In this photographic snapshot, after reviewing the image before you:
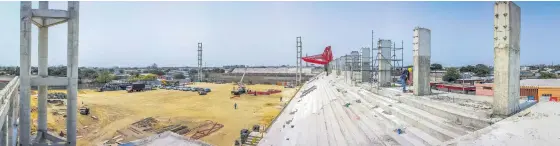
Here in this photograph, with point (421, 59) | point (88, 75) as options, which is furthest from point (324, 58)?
point (88, 75)

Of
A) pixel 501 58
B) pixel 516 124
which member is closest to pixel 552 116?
pixel 516 124

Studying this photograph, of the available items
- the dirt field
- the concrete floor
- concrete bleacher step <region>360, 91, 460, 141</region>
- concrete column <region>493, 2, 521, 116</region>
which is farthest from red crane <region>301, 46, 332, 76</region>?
concrete column <region>493, 2, 521, 116</region>

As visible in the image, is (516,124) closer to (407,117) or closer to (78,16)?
(407,117)

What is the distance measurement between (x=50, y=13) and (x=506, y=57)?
12.7m

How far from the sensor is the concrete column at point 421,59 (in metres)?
10.2

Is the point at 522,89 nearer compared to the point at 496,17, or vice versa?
the point at 496,17

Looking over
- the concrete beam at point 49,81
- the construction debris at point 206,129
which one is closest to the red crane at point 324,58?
the construction debris at point 206,129

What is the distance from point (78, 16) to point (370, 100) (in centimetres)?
1044

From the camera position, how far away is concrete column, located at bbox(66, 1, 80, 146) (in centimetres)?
1062

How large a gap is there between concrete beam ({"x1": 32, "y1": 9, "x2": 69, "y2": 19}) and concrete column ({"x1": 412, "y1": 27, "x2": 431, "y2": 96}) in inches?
456

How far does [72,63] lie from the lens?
35.9 feet

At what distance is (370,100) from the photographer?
11.4m

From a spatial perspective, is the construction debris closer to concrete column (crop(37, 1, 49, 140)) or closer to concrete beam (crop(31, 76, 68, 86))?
concrete column (crop(37, 1, 49, 140))

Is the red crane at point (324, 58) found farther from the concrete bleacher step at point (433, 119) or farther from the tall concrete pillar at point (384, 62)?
the concrete bleacher step at point (433, 119)
